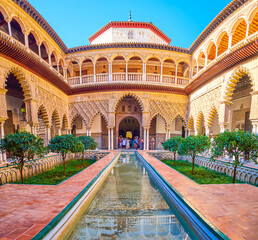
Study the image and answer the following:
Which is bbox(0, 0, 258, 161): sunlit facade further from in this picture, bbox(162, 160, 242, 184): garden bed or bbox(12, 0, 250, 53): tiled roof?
bbox(162, 160, 242, 184): garden bed

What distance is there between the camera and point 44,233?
71.6 inches

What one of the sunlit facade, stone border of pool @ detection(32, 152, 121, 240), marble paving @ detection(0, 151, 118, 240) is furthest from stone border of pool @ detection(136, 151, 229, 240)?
the sunlit facade

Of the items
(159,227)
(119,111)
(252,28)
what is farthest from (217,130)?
(159,227)

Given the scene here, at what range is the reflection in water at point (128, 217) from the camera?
2.22m

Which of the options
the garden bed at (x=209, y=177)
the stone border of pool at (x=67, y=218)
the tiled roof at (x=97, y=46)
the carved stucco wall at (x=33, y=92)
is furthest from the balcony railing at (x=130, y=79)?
the stone border of pool at (x=67, y=218)

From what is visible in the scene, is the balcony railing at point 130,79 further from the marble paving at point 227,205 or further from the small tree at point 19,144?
the marble paving at point 227,205

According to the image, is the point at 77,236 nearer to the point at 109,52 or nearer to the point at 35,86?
the point at 35,86

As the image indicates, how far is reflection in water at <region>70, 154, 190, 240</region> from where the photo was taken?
7.27 feet

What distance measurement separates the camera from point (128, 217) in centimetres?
266

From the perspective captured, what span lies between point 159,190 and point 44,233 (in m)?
2.89

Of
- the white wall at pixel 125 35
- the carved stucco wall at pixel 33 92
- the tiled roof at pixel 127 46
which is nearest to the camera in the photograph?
the carved stucco wall at pixel 33 92

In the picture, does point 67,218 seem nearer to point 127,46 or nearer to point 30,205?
point 30,205

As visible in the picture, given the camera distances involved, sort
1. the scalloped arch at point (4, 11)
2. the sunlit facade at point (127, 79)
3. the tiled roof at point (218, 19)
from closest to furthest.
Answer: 1. the scalloped arch at point (4, 11)
2. the sunlit facade at point (127, 79)
3. the tiled roof at point (218, 19)

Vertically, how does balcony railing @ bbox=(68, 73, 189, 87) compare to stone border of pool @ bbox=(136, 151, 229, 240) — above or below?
above
